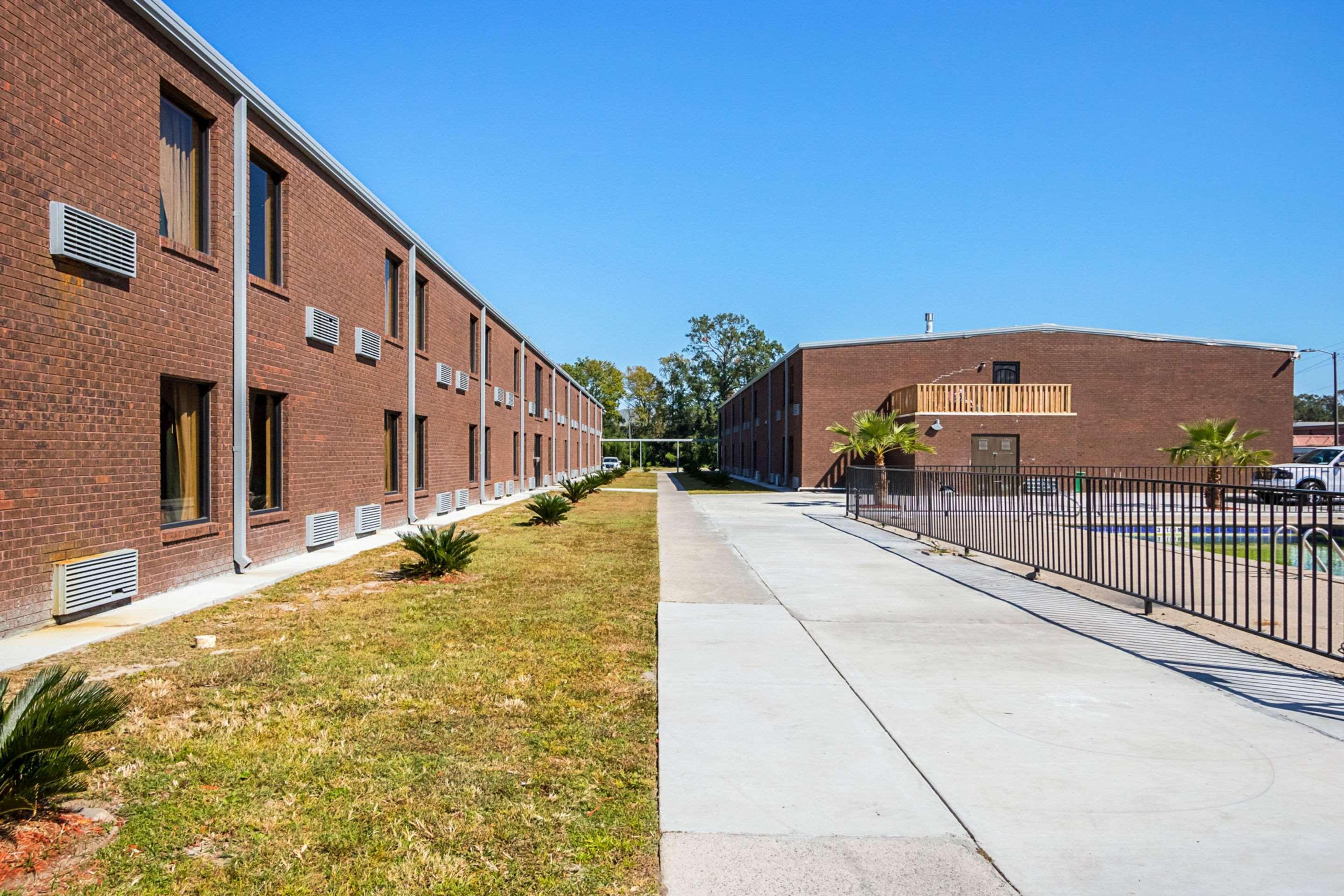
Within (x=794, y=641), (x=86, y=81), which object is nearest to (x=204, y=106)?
(x=86, y=81)

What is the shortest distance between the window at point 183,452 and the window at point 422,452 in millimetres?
9107

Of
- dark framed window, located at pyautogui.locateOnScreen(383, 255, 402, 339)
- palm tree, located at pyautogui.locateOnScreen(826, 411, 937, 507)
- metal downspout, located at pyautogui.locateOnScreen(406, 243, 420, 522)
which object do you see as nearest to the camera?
dark framed window, located at pyautogui.locateOnScreen(383, 255, 402, 339)

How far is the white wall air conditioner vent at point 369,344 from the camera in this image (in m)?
14.8

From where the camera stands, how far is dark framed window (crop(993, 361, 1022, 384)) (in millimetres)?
34375

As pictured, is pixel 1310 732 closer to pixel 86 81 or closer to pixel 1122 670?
pixel 1122 670

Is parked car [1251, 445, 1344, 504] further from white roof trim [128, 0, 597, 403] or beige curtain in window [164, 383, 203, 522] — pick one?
beige curtain in window [164, 383, 203, 522]

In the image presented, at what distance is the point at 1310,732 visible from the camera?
4.67m

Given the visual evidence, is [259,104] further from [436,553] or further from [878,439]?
[878,439]

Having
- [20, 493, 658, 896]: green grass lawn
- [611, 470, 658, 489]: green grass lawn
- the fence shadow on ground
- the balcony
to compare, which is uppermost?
the balcony

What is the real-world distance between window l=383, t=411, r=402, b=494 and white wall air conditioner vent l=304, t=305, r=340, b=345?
11.1 feet

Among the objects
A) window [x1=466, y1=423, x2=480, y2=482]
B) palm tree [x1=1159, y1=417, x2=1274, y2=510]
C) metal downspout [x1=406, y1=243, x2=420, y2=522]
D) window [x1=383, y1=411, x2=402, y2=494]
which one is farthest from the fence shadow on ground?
window [x1=466, y1=423, x2=480, y2=482]

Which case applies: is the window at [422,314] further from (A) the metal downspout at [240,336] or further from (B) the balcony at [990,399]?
(B) the balcony at [990,399]

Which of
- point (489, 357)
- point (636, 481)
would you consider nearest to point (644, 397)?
point (636, 481)

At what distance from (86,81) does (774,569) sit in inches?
375
